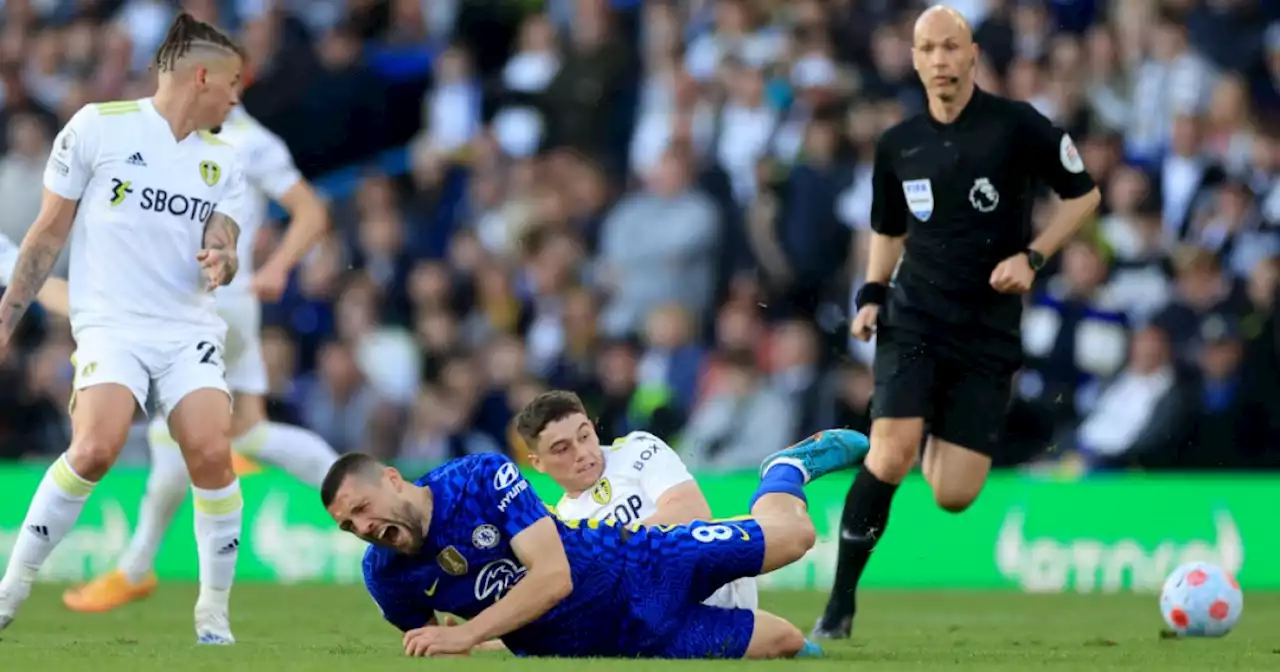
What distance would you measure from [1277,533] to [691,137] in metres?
5.47

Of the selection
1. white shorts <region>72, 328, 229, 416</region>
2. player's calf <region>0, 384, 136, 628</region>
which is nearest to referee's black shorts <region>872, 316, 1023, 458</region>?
white shorts <region>72, 328, 229, 416</region>

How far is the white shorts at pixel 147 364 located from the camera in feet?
28.0

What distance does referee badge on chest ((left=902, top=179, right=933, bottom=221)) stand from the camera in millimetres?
9758

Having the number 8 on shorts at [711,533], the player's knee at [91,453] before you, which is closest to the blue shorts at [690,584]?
the number 8 on shorts at [711,533]

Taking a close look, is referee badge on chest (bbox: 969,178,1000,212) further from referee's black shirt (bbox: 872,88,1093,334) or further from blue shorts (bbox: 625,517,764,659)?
blue shorts (bbox: 625,517,764,659)

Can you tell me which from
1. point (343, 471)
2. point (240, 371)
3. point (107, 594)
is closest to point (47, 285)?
point (240, 371)

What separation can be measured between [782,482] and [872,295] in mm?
1925

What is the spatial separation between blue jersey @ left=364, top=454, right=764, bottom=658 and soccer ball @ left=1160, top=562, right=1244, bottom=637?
2.75 m

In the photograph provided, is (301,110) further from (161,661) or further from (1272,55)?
(161,661)

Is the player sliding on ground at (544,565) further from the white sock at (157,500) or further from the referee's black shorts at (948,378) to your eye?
the white sock at (157,500)

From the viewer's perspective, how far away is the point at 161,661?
752cm

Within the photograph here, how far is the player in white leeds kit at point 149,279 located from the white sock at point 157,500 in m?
2.45

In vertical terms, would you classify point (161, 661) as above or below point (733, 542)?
below

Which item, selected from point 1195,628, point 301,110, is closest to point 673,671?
point 1195,628
